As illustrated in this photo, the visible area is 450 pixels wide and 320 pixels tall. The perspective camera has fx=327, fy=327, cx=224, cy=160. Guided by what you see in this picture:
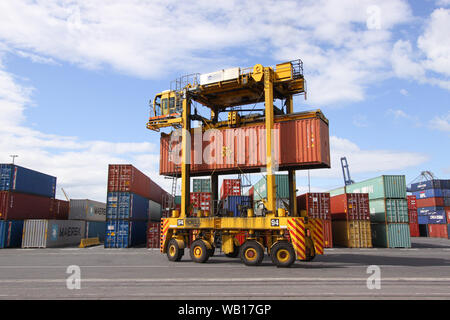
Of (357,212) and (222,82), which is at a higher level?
(222,82)

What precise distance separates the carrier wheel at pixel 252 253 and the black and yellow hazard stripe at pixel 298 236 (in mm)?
1614

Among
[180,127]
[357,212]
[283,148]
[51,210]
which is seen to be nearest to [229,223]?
[283,148]

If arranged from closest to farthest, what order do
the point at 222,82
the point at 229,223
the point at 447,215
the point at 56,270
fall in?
the point at 56,270
the point at 229,223
the point at 222,82
the point at 447,215

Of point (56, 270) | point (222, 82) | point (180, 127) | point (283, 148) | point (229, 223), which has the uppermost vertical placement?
point (222, 82)

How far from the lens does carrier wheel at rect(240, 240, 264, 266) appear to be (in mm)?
14938

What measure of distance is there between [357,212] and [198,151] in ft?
52.2

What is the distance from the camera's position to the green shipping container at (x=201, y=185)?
37.1 m

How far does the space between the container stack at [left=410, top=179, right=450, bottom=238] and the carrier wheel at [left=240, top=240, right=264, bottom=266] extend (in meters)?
43.2

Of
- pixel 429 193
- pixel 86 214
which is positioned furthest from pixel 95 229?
pixel 429 193

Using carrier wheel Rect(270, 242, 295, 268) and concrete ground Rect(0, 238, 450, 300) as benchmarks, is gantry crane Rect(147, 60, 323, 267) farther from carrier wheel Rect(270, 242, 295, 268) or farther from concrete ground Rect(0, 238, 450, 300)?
concrete ground Rect(0, 238, 450, 300)

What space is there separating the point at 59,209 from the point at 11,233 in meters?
6.87

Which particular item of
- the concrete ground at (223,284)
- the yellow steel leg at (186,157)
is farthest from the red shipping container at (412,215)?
the yellow steel leg at (186,157)
